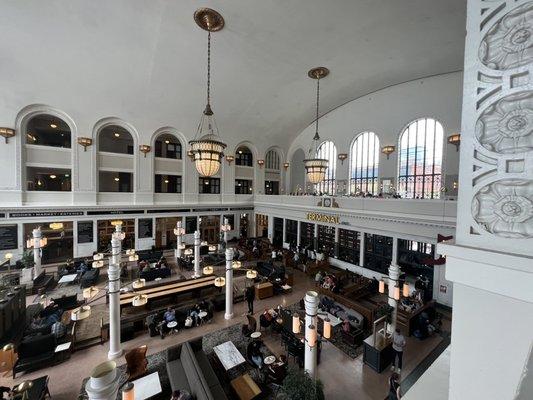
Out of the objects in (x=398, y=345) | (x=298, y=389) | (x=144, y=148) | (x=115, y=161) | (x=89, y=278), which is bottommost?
(x=89, y=278)

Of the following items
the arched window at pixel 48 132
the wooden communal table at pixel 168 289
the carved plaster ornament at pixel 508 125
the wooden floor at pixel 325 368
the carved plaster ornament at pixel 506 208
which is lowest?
the wooden floor at pixel 325 368

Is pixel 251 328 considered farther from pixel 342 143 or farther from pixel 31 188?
pixel 31 188

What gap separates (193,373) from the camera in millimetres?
5379

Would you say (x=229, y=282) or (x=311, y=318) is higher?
(x=311, y=318)

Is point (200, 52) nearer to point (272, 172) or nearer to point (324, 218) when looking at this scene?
point (324, 218)

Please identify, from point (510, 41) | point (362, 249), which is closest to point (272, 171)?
point (362, 249)

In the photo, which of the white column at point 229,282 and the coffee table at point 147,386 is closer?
the coffee table at point 147,386

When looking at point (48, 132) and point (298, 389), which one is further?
point (48, 132)

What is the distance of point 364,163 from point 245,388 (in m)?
14.9

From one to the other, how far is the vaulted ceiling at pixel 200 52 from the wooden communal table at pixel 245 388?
1164 centimetres

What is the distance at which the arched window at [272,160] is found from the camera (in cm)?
2241

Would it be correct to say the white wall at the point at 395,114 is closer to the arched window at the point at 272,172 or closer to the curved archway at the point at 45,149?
the arched window at the point at 272,172

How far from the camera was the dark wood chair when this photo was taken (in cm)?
621

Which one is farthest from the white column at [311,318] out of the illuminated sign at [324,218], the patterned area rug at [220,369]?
the illuminated sign at [324,218]
